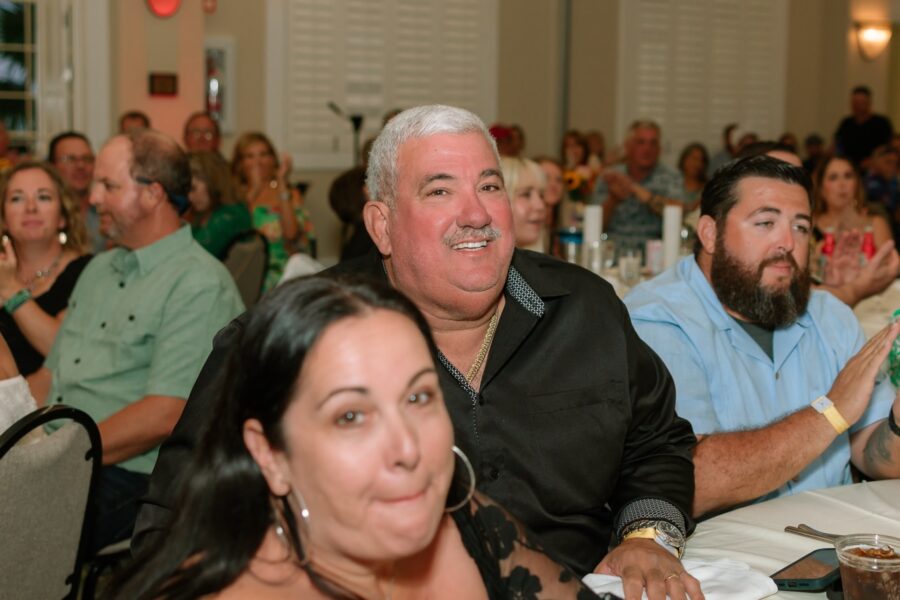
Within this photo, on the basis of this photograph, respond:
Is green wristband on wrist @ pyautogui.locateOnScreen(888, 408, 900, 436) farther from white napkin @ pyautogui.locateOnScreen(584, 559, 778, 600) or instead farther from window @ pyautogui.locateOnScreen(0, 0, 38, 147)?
window @ pyautogui.locateOnScreen(0, 0, 38, 147)

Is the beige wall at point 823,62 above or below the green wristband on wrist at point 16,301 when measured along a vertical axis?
above

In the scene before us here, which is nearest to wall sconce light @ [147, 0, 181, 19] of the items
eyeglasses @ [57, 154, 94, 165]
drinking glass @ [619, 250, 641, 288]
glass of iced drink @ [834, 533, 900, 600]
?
eyeglasses @ [57, 154, 94, 165]

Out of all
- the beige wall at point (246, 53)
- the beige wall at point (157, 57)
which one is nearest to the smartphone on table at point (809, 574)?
the beige wall at point (157, 57)

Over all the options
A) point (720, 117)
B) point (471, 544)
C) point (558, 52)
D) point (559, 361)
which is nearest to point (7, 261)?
point (559, 361)

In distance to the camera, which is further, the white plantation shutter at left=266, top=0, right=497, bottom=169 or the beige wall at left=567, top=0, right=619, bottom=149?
the beige wall at left=567, top=0, right=619, bottom=149

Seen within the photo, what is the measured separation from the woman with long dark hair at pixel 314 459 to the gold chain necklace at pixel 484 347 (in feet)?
2.62

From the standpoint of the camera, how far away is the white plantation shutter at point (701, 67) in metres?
11.5

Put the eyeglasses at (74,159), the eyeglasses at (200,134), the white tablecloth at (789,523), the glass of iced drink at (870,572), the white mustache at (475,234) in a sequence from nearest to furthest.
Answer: the glass of iced drink at (870,572) → the white tablecloth at (789,523) → the white mustache at (475,234) → the eyeglasses at (74,159) → the eyeglasses at (200,134)

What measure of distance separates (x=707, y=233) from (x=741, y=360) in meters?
0.34

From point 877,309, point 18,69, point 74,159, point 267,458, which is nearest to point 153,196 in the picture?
point 267,458

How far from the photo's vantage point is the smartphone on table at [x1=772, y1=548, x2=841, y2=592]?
65.4 inches

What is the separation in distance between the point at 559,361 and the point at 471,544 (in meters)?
0.64

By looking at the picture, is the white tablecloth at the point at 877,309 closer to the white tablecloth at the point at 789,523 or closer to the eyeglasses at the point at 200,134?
the white tablecloth at the point at 789,523

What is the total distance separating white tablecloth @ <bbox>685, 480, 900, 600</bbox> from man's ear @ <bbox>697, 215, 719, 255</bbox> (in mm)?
747
